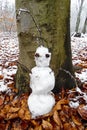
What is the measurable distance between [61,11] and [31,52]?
0.52 metres

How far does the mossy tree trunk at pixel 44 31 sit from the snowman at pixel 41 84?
0.30 m

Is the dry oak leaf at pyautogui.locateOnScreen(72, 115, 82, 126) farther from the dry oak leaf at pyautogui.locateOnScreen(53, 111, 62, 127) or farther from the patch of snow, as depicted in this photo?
the patch of snow

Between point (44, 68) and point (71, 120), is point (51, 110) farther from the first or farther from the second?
point (44, 68)

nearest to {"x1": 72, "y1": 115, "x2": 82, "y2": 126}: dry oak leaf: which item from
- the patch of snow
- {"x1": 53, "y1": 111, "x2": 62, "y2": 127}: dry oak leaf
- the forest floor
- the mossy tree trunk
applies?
the forest floor

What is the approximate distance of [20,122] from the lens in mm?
2059

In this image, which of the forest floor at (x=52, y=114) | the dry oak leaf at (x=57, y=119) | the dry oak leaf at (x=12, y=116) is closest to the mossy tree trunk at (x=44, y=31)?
the forest floor at (x=52, y=114)

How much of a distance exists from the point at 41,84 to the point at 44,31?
0.57 meters

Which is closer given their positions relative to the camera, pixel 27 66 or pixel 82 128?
pixel 82 128

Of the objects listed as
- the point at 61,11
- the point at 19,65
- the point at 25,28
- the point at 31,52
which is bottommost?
the point at 19,65

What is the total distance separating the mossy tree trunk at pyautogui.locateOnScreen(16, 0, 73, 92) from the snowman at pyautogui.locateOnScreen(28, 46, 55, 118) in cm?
30

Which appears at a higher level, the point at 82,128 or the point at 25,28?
the point at 25,28

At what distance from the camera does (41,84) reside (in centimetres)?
195

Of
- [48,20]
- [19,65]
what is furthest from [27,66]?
Result: [48,20]

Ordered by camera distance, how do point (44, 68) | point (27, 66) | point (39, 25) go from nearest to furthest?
1. point (44, 68)
2. point (39, 25)
3. point (27, 66)
